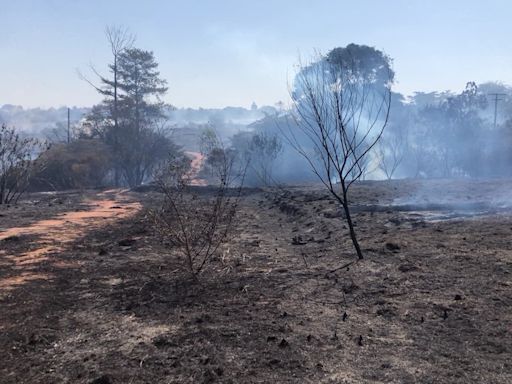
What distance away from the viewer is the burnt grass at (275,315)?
136 inches

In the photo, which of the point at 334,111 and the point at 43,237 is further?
the point at 43,237

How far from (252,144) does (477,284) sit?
1288 inches

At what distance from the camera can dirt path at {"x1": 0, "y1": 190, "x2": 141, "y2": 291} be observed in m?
6.65

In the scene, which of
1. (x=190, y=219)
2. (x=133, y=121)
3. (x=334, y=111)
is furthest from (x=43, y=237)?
(x=133, y=121)

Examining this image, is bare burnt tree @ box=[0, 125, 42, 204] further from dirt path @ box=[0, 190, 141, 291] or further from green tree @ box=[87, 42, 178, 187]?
green tree @ box=[87, 42, 178, 187]

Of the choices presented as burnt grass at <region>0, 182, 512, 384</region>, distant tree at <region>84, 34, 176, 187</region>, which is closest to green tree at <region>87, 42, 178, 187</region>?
distant tree at <region>84, 34, 176, 187</region>

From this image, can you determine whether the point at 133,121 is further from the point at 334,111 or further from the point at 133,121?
the point at 334,111

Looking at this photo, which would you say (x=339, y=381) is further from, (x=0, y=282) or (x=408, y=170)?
(x=408, y=170)

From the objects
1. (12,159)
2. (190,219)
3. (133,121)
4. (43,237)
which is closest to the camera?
(190,219)

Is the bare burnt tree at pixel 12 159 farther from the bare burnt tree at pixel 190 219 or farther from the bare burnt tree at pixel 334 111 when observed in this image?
the bare burnt tree at pixel 334 111

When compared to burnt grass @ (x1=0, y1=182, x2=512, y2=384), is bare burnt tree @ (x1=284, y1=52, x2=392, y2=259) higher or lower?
higher

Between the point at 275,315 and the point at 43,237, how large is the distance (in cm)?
701

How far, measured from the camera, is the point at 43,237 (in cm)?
966

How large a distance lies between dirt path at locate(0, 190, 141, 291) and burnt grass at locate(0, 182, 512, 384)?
21 centimetres
